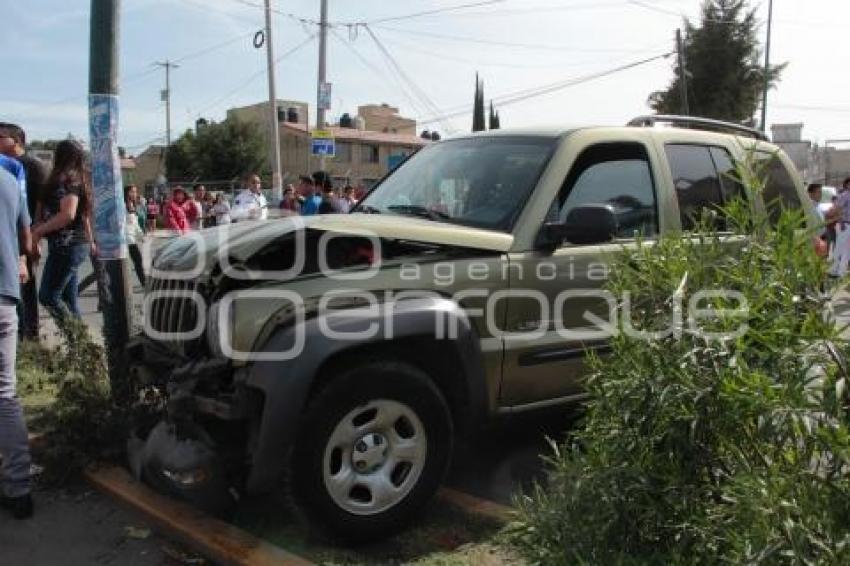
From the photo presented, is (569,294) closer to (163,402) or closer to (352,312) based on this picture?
(352,312)

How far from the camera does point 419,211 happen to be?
4.38 metres

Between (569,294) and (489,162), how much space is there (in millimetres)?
874

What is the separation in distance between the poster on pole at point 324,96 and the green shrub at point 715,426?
69.1 ft

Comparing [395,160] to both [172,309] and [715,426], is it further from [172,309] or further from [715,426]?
[715,426]

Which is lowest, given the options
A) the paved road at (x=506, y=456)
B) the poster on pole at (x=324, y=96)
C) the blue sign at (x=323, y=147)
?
the paved road at (x=506, y=456)

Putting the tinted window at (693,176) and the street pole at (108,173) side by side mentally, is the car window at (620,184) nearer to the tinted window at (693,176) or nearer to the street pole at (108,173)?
the tinted window at (693,176)

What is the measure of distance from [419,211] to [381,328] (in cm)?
114

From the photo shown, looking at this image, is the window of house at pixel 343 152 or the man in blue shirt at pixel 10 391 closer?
the man in blue shirt at pixel 10 391

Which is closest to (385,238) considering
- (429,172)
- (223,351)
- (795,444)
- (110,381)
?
(223,351)

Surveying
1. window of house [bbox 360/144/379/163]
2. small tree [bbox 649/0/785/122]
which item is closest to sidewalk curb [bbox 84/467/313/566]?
small tree [bbox 649/0/785/122]

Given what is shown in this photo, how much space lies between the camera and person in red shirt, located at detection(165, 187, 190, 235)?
13.7 metres

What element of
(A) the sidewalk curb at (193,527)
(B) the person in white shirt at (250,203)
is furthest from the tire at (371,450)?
(B) the person in white shirt at (250,203)

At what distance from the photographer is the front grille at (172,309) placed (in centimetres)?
361

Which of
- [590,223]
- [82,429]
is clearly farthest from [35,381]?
[590,223]
